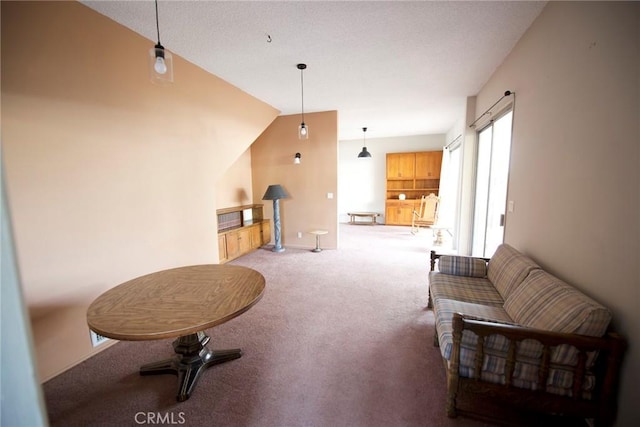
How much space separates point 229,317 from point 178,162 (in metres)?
2.03

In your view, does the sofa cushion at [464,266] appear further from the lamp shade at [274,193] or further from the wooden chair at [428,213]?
the wooden chair at [428,213]

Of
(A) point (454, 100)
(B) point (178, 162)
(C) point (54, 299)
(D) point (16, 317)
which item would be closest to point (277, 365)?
(C) point (54, 299)

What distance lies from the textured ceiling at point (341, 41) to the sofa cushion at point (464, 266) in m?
2.02

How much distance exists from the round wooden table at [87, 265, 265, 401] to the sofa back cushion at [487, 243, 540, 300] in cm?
182

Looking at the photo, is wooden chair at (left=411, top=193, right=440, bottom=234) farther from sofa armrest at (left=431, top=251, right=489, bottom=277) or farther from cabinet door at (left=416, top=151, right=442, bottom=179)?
sofa armrest at (left=431, top=251, right=489, bottom=277)

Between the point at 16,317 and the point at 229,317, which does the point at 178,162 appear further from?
the point at 16,317

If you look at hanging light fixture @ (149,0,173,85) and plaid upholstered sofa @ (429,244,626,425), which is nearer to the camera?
plaid upholstered sofa @ (429,244,626,425)

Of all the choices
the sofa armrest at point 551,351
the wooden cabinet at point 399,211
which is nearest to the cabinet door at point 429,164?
the wooden cabinet at point 399,211

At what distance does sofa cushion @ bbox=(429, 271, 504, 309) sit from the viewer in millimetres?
1991

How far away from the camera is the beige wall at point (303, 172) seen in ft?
Result: 15.7

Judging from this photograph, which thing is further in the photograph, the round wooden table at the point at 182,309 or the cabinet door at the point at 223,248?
the cabinet door at the point at 223,248

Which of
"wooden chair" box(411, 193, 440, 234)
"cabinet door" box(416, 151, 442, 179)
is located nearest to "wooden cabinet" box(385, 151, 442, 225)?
"cabinet door" box(416, 151, 442, 179)

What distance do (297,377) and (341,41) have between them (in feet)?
9.20

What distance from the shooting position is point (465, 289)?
2156 mm
